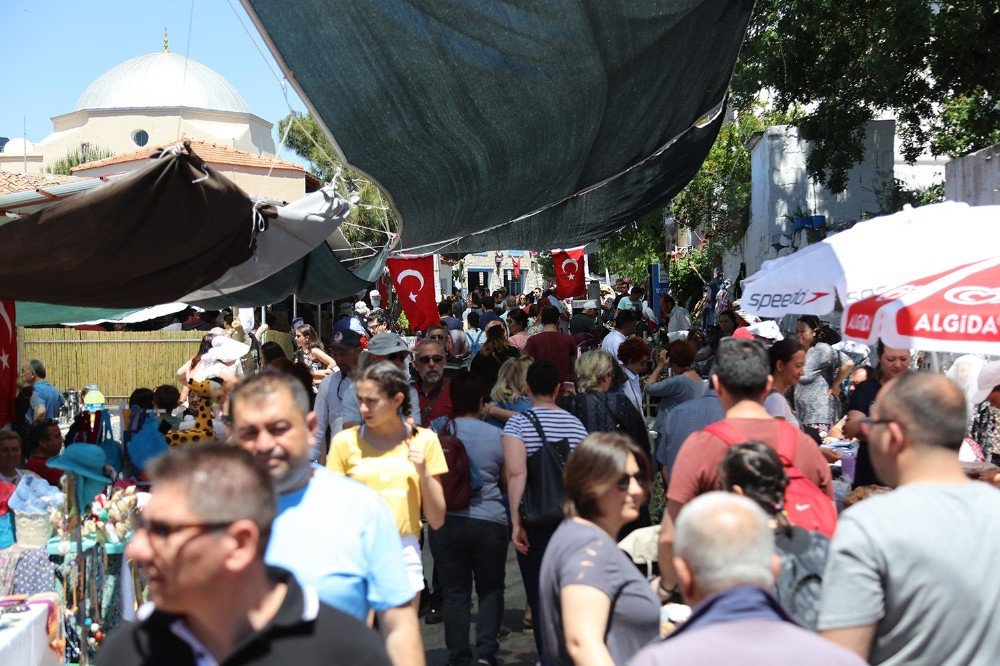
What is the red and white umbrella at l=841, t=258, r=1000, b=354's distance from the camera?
16.0 feet

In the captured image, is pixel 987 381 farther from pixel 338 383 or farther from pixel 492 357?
pixel 492 357

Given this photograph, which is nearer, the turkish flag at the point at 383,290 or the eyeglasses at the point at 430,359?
the eyeglasses at the point at 430,359

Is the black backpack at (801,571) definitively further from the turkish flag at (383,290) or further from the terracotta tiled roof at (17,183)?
the turkish flag at (383,290)

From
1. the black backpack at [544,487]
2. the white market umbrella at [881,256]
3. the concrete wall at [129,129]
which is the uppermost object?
the concrete wall at [129,129]

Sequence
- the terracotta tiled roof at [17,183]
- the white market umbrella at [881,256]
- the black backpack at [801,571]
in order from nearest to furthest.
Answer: the black backpack at [801,571] < the white market umbrella at [881,256] < the terracotta tiled roof at [17,183]

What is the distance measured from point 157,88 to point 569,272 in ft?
170

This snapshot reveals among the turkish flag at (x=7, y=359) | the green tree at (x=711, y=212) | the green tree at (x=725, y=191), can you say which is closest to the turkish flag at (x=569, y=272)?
the green tree at (x=711, y=212)

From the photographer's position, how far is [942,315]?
16.5 ft

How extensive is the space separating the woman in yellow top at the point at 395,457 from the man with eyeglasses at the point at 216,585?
2586 millimetres

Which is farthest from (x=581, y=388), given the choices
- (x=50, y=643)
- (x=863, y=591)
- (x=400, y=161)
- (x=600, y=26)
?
(x=863, y=591)

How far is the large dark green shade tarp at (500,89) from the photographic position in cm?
532

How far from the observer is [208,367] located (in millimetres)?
9258

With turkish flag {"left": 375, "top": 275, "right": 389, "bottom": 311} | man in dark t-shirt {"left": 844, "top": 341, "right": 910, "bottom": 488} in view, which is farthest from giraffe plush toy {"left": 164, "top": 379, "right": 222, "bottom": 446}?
turkish flag {"left": 375, "top": 275, "right": 389, "bottom": 311}

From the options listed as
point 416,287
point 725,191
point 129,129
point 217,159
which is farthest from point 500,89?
point 129,129
